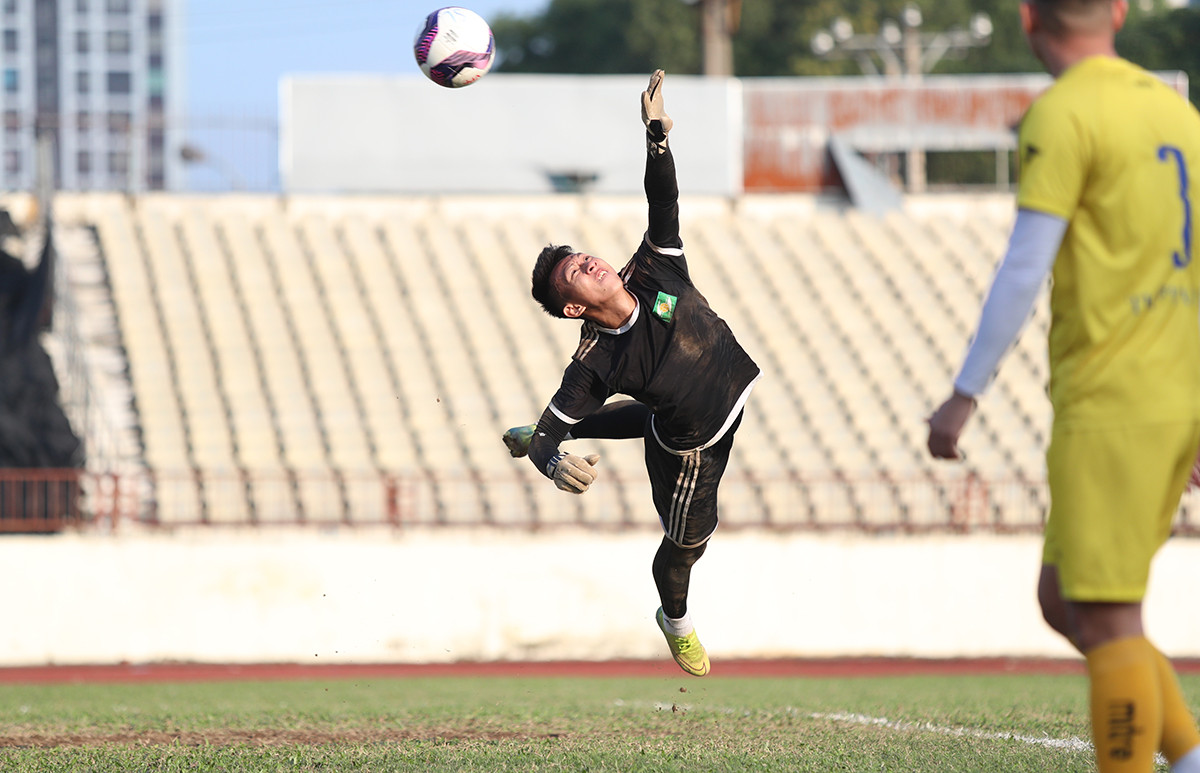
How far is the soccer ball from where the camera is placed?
7625 millimetres

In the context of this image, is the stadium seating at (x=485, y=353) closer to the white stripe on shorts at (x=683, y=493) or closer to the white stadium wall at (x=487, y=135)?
the white stadium wall at (x=487, y=135)

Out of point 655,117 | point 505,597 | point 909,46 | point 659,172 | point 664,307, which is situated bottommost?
point 505,597

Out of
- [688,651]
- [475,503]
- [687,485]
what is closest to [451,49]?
[687,485]

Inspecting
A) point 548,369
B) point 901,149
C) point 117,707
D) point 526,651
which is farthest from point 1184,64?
point 117,707

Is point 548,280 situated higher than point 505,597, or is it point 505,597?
point 548,280

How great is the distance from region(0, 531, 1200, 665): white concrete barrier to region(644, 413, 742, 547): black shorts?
28.9 ft

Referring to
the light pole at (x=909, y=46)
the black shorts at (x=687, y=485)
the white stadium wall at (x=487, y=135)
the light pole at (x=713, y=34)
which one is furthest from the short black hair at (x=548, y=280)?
the light pole at (x=713, y=34)

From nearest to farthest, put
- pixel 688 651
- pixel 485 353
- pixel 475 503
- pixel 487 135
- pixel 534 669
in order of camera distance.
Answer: pixel 688 651 < pixel 534 669 < pixel 475 503 < pixel 485 353 < pixel 487 135

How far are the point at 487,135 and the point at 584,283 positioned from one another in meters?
25.0

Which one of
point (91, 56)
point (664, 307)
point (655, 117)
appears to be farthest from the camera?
point (91, 56)

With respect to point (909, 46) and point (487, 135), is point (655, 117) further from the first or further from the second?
point (909, 46)

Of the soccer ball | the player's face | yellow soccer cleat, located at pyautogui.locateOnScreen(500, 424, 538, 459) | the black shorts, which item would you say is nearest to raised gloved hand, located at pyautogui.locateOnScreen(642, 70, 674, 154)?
the player's face

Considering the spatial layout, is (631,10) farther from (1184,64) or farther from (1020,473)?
(1020,473)

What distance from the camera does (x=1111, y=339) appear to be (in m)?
3.87
